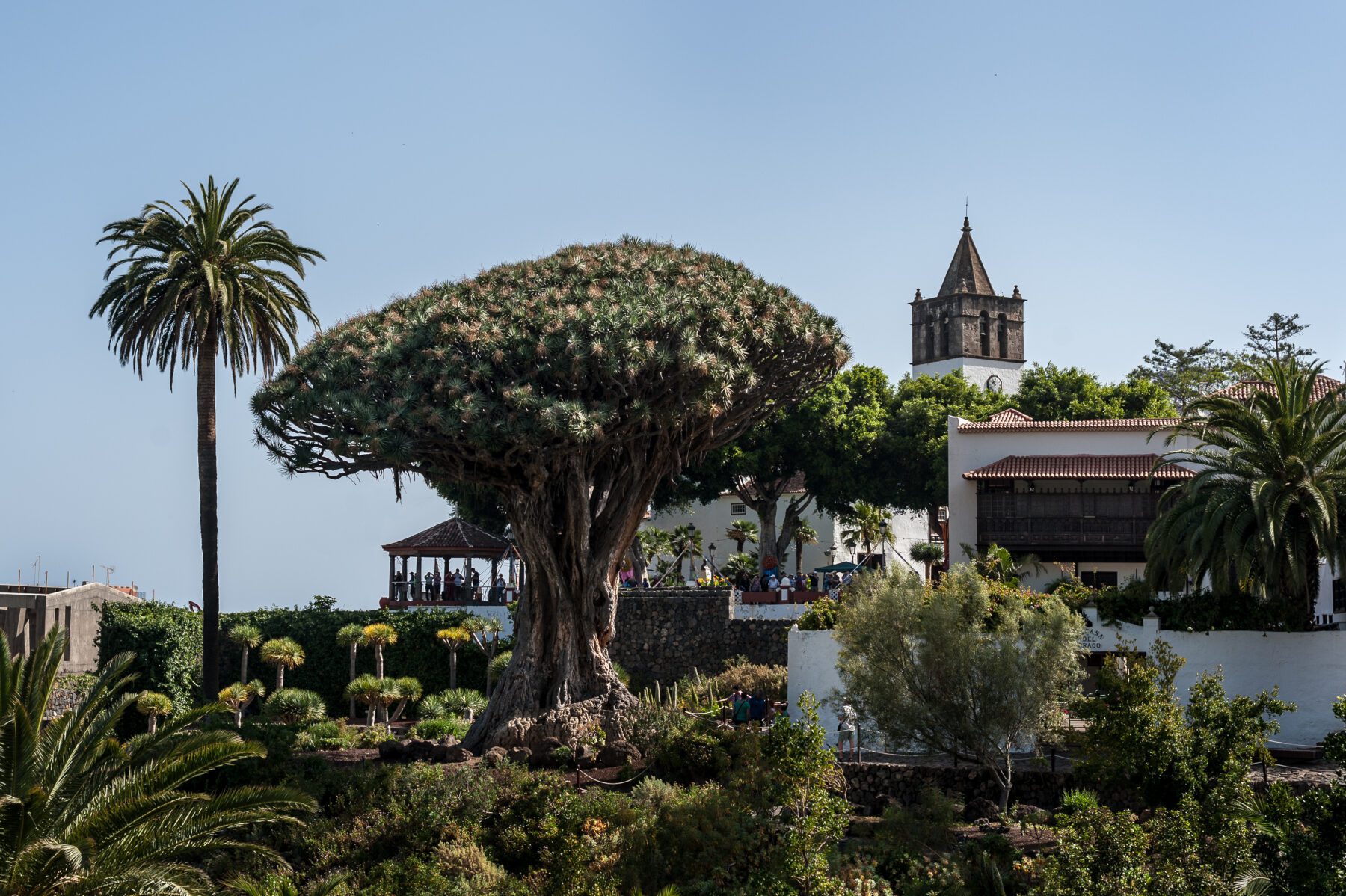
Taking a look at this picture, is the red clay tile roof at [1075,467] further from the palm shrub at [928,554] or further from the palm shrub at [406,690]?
the palm shrub at [406,690]

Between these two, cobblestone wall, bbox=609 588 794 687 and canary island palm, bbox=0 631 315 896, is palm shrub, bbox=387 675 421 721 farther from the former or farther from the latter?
canary island palm, bbox=0 631 315 896

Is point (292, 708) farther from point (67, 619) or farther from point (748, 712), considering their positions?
point (748, 712)

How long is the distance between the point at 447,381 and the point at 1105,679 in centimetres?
1234

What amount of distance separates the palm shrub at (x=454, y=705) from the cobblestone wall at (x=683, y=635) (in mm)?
4749

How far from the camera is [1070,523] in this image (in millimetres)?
40656

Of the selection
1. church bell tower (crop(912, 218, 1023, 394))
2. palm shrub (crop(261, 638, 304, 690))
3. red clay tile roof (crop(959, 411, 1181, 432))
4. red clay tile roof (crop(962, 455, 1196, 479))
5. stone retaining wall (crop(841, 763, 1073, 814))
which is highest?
church bell tower (crop(912, 218, 1023, 394))

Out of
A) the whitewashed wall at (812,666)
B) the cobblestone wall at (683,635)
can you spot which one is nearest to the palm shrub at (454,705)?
the cobblestone wall at (683,635)

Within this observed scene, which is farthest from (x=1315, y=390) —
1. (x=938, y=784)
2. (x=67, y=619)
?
(x=67, y=619)

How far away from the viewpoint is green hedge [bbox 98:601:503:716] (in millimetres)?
36250

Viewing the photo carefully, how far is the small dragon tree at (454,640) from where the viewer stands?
120 feet

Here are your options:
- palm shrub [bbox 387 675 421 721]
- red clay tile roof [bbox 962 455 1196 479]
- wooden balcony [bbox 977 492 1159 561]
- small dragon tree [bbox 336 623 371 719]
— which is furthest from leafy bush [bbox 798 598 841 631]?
red clay tile roof [bbox 962 455 1196 479]

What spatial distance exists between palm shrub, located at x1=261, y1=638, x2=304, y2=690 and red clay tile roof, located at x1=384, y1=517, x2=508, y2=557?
645 centimetres

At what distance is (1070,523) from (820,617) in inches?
507

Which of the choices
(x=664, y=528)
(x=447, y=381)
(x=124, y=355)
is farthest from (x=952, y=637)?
(x=664, y=528)
